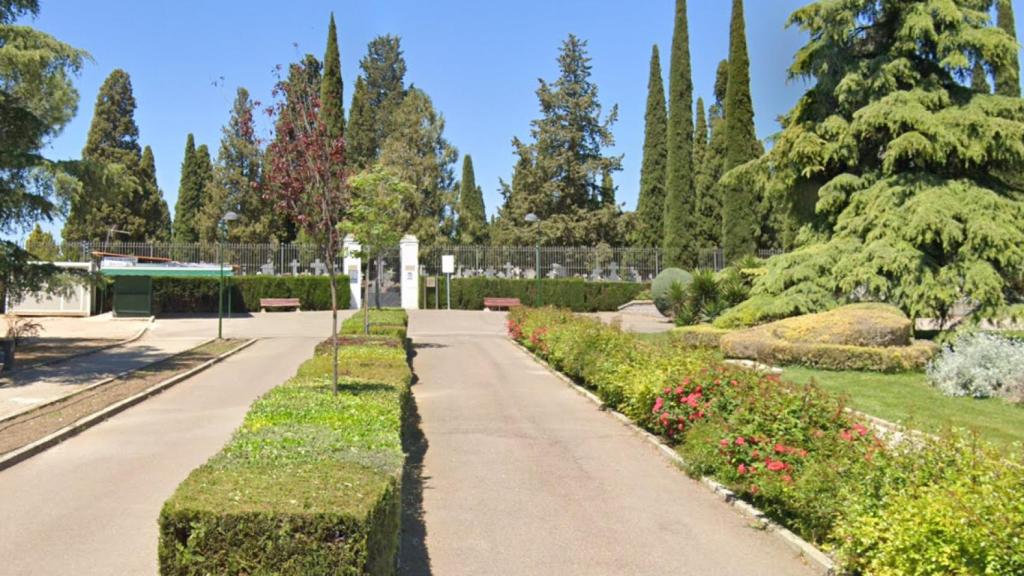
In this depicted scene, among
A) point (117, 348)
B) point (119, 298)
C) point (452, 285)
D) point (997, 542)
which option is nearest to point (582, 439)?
point (997, 542)

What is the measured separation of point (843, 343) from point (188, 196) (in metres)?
50.7

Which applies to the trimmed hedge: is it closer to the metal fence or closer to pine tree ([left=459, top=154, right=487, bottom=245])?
the metal fence

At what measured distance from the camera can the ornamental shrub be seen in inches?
477

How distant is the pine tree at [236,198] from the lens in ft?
151

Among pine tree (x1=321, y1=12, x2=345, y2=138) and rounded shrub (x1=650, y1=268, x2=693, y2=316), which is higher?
pine tree (x1=321, y1=12, x2=345, y2=138)

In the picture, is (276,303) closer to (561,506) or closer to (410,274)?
(410,274)

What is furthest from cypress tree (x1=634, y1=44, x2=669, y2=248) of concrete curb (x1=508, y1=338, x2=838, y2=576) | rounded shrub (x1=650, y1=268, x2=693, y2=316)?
concrete curb (x1=508, y1=338, x2=838, y2=576)

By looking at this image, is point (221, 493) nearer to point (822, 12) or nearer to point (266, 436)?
point (266, 436)

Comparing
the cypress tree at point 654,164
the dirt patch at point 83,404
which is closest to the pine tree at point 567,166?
the cypress tree at point 654,164

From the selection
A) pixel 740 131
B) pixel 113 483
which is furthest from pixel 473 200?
pixel 113 483

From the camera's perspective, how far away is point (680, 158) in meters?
41.3

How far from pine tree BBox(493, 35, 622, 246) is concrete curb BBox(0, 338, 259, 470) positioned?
1363 inches

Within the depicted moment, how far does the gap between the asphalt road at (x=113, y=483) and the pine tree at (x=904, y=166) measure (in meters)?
13.5

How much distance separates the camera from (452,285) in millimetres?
38906
